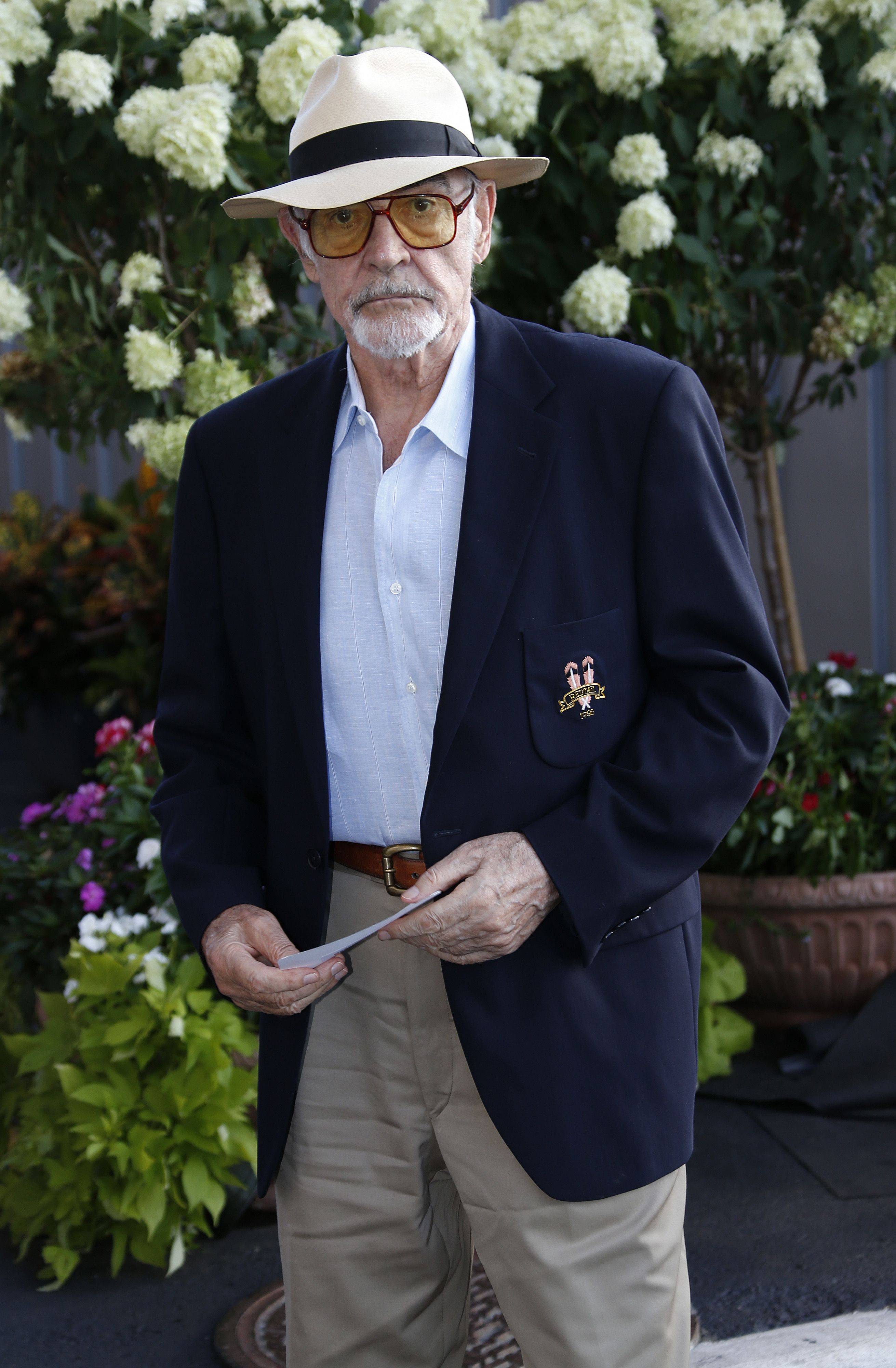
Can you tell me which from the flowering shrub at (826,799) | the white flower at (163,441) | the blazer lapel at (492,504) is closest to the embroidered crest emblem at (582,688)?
the blazer lapel at (492,504)

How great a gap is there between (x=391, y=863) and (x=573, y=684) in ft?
1.12

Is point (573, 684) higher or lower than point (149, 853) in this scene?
A: higher

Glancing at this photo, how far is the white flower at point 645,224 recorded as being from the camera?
144 inches

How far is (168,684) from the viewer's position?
2.02 metres

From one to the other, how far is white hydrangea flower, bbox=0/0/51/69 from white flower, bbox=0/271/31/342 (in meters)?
0.48

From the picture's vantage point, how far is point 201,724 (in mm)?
1981

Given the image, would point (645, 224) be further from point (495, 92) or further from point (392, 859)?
point (392, 859)

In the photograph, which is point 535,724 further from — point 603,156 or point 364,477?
point 603,156

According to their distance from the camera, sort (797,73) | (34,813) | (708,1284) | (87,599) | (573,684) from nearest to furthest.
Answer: (573,684) → (708,1284) → (797,73) → (34,813) → (87,599)

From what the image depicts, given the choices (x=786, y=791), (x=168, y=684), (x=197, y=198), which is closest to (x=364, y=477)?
(x=168, y=684)

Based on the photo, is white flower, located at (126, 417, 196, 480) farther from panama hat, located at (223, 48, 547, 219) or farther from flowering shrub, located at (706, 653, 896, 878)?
flowering shrub, located at (706, 653, 896, 878)

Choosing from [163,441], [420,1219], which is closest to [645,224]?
[163,441]

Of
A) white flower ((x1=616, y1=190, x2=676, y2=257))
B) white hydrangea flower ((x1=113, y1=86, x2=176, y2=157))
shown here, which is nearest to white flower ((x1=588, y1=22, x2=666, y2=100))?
white flower ((x1=616, y1=190, x2=676, y2=257))

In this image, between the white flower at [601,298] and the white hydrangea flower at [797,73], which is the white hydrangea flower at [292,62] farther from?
the white hydrangea flower at [797,73]
